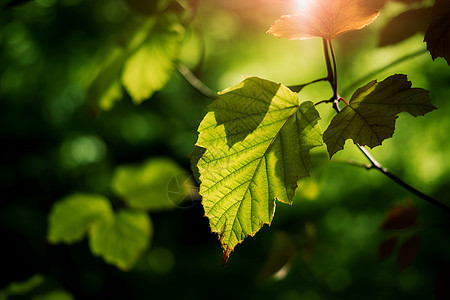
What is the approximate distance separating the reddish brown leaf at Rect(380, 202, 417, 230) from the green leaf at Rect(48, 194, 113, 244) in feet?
3.00

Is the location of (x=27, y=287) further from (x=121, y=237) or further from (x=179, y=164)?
(x=179, y=164)

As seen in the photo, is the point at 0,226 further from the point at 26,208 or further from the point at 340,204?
the point at 340,204

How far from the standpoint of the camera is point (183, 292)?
4.17 metres

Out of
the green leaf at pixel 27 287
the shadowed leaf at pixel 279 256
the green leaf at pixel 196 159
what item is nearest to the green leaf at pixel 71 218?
the green leaf at pixel 27 287

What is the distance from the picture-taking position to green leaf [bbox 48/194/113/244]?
119cm

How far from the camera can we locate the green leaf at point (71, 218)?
119 centimetres

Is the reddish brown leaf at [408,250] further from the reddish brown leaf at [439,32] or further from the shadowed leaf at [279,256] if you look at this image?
the reddish brown leaf at [439,32]

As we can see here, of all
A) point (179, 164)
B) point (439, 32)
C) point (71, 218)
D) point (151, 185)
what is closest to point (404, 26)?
point (439, 32)

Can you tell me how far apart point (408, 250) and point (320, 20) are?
62cm

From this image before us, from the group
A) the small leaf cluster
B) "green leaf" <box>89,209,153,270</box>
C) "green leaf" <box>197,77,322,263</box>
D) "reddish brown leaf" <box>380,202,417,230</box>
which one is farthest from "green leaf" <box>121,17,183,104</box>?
"reddish brown leaf" <box>380,202,417,230</box>

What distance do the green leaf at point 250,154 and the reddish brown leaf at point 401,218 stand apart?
491mm

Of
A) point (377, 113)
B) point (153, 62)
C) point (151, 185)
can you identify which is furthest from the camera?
point (151, 185)

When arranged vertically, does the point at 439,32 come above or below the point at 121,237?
above

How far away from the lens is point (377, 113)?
0.42 meters
